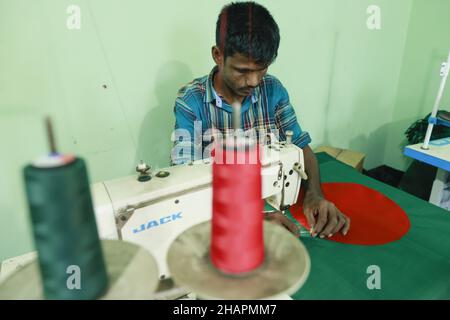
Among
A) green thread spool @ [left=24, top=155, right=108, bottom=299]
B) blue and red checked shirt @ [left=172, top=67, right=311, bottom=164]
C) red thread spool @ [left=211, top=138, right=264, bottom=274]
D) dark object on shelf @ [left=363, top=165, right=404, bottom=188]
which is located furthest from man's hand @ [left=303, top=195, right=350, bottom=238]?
dark object on shelf @ [left=363, top=165, right=404, bottom=188]

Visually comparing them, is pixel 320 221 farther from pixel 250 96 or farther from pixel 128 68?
pixel 128 68

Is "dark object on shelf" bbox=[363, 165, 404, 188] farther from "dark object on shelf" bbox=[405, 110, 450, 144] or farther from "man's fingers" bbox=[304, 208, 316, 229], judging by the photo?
"man's fingers" bbox=[304, 208, 316, 229]

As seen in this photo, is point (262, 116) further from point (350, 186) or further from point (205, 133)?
point (350, 186)

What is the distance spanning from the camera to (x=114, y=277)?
1.40 feet

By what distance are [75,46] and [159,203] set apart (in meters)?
1.04

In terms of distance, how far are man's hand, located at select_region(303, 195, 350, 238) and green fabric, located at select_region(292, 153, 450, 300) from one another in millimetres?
44

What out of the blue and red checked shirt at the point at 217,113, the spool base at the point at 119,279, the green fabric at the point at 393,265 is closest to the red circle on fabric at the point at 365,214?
the green fabric at the point at 393,265

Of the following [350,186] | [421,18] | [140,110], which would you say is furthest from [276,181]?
[421,18]

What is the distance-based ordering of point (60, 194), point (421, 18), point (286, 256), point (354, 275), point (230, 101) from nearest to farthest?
1. point (60, 194)
2. point (286, 256)
3. point (354, 275)
4. point (230, 101)
5. point (421, 18)

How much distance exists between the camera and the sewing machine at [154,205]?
778mm

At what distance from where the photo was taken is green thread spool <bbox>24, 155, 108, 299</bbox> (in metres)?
0.35

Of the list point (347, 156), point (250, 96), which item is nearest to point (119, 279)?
point (250, 96)

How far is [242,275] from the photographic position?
1.41ft

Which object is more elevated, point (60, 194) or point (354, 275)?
point (60, 194)
